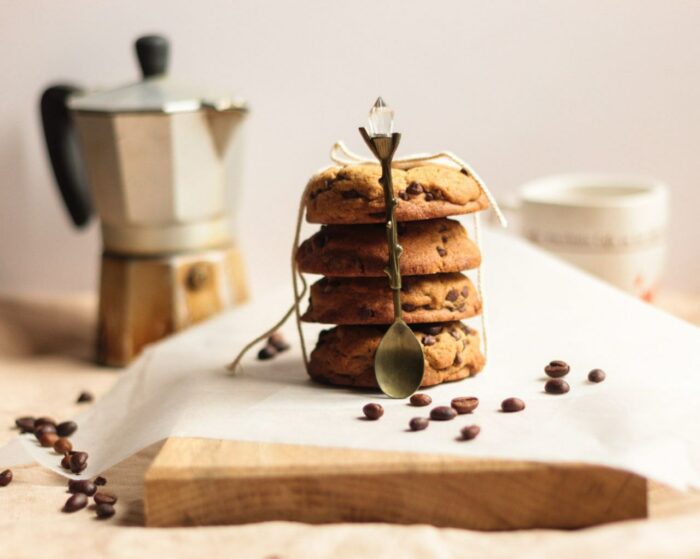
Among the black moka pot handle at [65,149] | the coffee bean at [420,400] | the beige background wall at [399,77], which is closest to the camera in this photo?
the coffee bean at [420,400]

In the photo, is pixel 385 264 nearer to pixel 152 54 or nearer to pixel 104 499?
pixel 104 499

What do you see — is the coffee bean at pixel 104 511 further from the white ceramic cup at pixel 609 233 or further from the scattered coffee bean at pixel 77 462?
the white ceramic cup at pixel 609 233

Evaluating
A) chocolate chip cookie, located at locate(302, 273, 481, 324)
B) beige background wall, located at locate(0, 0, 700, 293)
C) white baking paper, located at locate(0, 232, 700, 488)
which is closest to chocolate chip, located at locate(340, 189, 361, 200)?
chocolate chip cookie, located at locate(302, 273, 481, 324)

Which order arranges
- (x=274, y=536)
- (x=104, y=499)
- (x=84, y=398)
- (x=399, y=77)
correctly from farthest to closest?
(x=399, y=77) < (x=84, y=398) < (x=104, y=499) < (x=274, y=536)

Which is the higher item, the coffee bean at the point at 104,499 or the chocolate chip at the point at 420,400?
the chocolate chip at the point at 420,400

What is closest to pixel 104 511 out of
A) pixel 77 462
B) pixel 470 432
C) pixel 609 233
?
pixel 77 462

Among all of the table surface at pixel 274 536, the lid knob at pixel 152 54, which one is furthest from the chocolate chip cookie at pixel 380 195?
the lid knob at pixel 152 54
